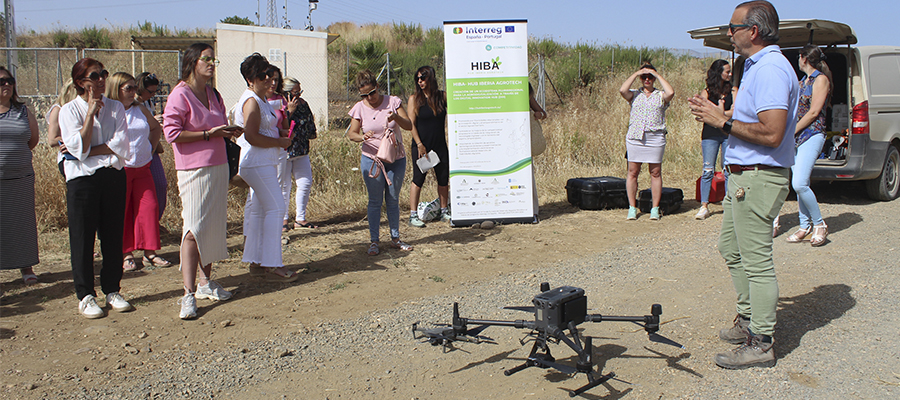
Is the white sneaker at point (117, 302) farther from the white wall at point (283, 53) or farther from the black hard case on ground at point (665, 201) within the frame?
the white wall at point (283, 53)

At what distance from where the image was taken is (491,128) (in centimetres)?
838

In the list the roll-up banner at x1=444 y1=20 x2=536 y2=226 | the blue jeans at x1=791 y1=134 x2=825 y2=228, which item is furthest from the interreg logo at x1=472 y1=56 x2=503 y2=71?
the blue jeans at x1=791 y1=134 x2=825 y2=228

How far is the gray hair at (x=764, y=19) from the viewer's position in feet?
12.1

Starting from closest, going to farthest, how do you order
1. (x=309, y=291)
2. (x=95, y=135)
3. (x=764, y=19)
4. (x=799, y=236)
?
(x=764, y=19) < (x=95, y=135) < (x=309, y=291) < (x=799, y=236)

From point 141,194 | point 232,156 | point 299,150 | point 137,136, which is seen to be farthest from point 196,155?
point 299,150

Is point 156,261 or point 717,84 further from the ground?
point 717,84

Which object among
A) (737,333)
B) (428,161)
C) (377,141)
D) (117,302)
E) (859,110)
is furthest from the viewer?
(859,110)

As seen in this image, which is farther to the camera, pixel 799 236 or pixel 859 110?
pixel 859 110

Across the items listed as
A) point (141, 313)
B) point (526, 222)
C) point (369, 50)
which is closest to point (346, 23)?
point (369, 50)

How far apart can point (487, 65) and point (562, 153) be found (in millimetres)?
4498

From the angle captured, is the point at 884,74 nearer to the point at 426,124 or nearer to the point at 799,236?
the point at 799,236

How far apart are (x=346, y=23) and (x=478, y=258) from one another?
3817cm

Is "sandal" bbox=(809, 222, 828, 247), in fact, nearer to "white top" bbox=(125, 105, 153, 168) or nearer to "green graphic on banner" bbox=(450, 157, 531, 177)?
"green graphic on banner" bbox=(450, 157, 531, 177)

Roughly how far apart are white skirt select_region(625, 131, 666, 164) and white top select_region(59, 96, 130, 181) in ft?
18.8
